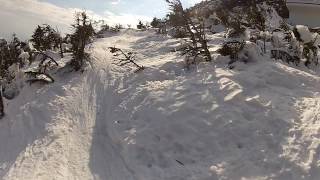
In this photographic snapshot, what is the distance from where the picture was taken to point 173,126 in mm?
8188

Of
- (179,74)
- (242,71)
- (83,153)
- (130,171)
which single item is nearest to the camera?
(130,171)

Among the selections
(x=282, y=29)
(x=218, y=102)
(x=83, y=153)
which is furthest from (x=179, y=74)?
(x=282, y=29)

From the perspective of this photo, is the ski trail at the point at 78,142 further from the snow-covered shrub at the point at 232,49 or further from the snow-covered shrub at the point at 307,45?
the snow-covered shrub at the point at 307,45

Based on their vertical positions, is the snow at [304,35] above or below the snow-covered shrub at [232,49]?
above

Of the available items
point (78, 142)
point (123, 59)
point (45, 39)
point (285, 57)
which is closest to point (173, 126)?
point (78, 142)

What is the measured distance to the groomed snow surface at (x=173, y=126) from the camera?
703 cm

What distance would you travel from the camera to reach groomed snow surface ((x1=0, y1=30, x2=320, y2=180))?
7.03 m

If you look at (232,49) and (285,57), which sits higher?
(232,49)

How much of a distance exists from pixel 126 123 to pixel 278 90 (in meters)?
3.25

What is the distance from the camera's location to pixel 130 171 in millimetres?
7375

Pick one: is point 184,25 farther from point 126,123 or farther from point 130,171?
point 130,171

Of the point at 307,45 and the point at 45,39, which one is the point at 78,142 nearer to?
the point at 307,45

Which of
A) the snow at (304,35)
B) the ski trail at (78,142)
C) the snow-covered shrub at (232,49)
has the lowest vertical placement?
the ski trail at (78,142)

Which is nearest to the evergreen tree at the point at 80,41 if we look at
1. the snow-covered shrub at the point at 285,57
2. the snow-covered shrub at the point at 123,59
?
the snow-covered shrub at the point at 123,59
